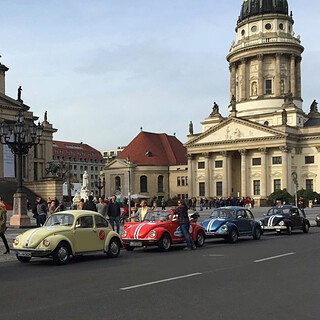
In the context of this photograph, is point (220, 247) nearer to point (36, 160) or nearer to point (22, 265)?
point (22, 265)

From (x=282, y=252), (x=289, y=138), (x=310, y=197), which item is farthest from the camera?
(x=289, y=138)

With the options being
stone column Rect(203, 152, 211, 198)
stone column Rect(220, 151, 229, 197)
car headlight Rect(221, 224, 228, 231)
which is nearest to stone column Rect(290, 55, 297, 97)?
stone column Rect(220, 151, 229, 197)

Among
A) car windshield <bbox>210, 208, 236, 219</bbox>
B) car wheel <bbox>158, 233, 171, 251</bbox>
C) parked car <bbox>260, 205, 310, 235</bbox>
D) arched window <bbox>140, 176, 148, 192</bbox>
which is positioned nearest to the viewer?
car wheel <bbox>158, 233, 171, 251</bbox>

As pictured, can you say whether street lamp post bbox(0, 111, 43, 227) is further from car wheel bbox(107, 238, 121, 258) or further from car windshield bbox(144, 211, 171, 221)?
car wheel bbox(107, 238, 121, 258)

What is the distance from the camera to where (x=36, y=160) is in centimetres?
8212

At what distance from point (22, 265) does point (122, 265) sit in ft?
9.27

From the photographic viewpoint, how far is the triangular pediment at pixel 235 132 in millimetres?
80938

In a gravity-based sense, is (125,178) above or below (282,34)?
below

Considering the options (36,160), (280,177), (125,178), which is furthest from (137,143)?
(280,177)

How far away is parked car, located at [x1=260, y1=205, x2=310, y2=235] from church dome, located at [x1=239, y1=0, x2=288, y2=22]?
68005mm

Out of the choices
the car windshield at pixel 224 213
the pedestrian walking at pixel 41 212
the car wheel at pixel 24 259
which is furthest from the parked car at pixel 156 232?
the pedestrian walking at pixel 41 212

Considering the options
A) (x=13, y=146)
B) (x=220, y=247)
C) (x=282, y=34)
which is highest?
(x=282, y=34)

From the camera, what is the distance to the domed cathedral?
80.4m

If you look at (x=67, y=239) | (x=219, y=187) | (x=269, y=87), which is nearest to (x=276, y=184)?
(x=219, y=187)
